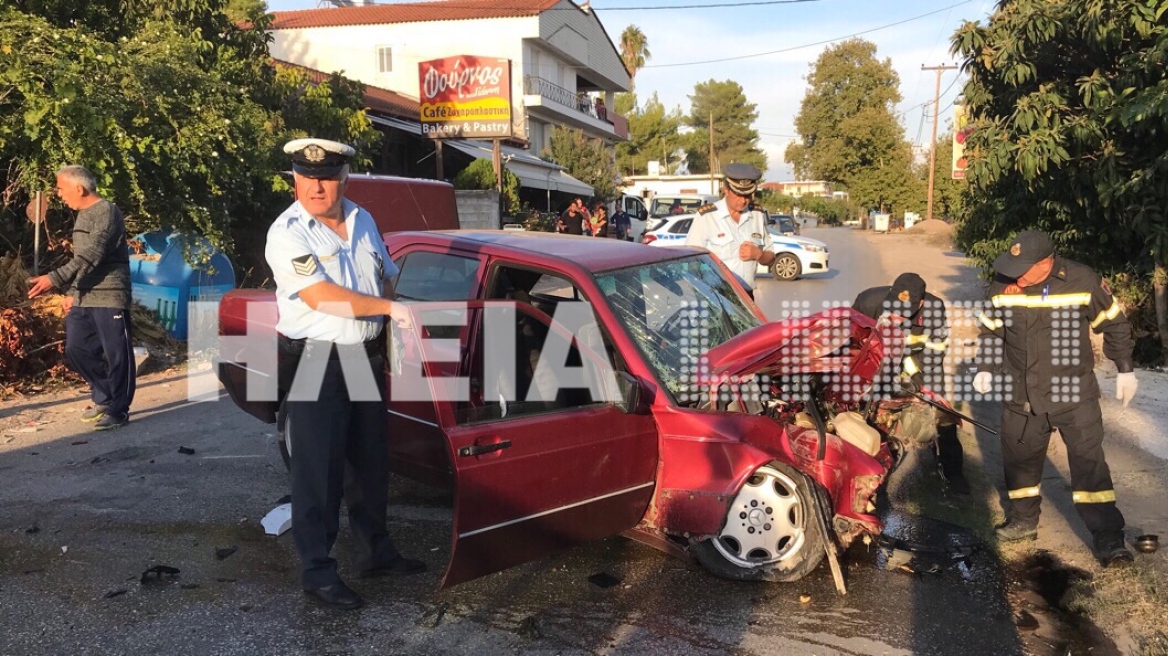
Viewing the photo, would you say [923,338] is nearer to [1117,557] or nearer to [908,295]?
[908,295]

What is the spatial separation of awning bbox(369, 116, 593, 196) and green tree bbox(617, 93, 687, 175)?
41535 mm

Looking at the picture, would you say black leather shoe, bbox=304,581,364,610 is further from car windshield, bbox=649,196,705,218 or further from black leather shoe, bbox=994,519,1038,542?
car windshield, bbox=649,196,705,218

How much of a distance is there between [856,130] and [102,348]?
2054 inches

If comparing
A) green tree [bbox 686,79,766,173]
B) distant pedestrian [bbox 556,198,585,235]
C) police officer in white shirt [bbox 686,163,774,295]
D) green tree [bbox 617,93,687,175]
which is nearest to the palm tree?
green tree [bbox 617,93,687,175]

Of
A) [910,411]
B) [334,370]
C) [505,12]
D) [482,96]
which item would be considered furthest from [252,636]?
[505,12]

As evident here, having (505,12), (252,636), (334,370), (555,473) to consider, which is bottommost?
(252,636)

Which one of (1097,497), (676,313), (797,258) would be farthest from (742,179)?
(797,258)

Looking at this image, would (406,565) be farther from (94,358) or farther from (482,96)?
(482,96)

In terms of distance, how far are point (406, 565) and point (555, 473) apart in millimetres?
941

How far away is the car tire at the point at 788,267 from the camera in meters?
18.0

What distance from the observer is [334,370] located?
354 centimetres

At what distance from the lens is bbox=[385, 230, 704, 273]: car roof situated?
13.9 feet

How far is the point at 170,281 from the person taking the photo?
9.33 m

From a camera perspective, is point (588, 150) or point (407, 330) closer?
point (407, 330)
